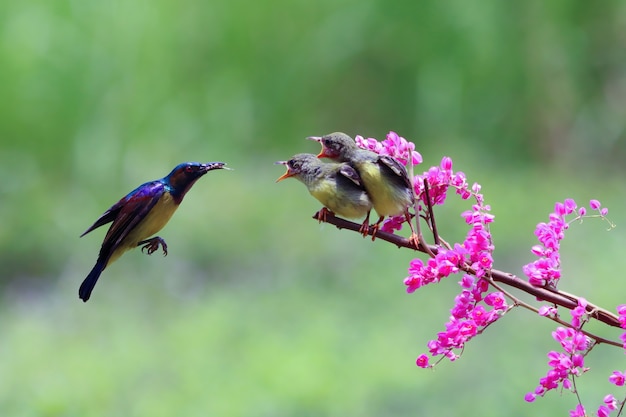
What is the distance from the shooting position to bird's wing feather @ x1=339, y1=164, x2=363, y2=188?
46.2 inches

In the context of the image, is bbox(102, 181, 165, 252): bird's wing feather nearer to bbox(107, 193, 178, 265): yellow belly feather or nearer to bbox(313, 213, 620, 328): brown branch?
bbox(107, 193, 178, 265): yellow belly feather

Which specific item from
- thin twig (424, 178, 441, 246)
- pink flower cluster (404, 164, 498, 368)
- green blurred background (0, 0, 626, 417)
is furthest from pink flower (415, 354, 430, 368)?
green blurred background (0, 0, 626, 417)

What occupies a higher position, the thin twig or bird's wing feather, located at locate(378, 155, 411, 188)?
bird's wing feather, located at locate(378, 155, 411, 188)

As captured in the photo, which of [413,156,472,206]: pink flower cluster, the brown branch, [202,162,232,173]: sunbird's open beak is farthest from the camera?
[413,156,472,206]: pink flower cluster

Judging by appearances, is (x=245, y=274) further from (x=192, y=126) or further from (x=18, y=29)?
(x=18, y=29)

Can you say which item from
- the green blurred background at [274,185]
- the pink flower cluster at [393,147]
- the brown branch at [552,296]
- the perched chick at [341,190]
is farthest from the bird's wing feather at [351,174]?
the green blurred background at [274,185]

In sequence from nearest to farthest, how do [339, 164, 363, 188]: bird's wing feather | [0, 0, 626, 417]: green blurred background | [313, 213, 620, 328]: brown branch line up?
1. [313, 213, 620, 328]: brown branch
2. [339, 164, 363, 188]: bird's wing feather
3. [0, 0, 626, 417]: green blurred background

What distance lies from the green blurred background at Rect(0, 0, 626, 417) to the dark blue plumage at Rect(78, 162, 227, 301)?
75.4 inches

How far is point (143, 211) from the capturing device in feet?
2.87

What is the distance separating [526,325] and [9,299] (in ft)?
5.64

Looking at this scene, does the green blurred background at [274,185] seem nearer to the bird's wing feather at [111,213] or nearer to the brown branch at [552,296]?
the brown branch at [552,296]

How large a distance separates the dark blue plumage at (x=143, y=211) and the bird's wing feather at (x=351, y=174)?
0.32 metres

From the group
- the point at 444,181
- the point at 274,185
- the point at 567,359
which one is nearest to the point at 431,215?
the point at 444,181

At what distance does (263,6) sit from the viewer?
455cm
